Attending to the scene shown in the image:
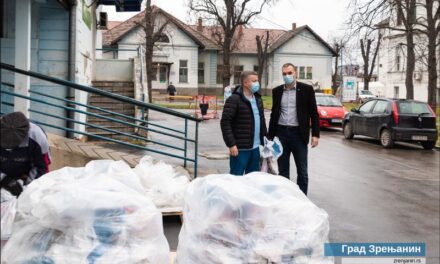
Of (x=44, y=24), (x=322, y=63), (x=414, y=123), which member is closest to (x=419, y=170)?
(x=414, y=123)

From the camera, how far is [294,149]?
609 cm

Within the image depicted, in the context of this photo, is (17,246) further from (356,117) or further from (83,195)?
(356,117)

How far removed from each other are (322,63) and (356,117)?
42.0 meters

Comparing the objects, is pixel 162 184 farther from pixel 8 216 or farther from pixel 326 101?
pixel 326 101

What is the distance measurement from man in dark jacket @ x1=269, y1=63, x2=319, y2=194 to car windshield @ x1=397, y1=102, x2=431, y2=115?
1007 centimetres

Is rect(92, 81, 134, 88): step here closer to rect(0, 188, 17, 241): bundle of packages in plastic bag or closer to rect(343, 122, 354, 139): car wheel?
rect(343, 122, 354, 139): car wheel

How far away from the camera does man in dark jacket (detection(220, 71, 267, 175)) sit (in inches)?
229

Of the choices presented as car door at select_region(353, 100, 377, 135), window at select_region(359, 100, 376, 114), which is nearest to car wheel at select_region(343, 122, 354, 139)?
car door at select_region(353, 100, 377, 135)

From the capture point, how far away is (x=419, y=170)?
36.8 ft

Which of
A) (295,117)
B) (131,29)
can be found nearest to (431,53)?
(295,117)

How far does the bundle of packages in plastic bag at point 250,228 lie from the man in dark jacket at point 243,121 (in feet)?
10.2

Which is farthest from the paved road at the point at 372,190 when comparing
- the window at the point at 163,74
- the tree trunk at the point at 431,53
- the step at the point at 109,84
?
the window at the point at 163,74

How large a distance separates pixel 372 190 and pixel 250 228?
6769 mm

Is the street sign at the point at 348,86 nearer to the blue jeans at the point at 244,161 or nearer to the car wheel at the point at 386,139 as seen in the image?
the car wheel at the point at 386,139
